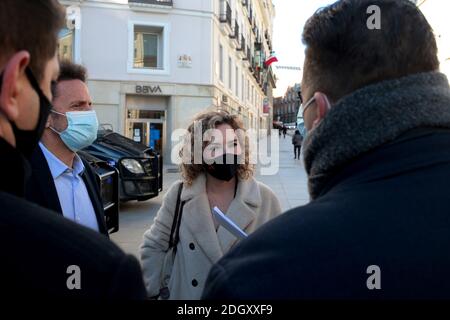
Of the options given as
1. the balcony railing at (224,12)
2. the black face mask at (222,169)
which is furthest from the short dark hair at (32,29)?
the balcony railing at (224,12)

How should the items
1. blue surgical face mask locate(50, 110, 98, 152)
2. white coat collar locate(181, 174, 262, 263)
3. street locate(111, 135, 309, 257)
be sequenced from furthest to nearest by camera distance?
street locate(111, 135, 309, 257) < blue surgical face mask locate(50, 110, 98, 152) < white coat collar locate(181, 174, 262, 263)

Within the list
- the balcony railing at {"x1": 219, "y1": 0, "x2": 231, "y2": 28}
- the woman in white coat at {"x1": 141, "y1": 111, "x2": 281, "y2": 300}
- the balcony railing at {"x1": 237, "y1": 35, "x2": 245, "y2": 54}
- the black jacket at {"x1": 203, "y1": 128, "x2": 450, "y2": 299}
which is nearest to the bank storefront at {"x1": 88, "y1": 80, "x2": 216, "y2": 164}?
the balcony railing at {"x1": 219, "y1": 0, "x2": 231, "y2": 28}

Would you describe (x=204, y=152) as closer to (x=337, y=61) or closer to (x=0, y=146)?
(x=337, y=61)

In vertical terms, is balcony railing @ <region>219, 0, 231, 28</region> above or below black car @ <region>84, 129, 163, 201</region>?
above

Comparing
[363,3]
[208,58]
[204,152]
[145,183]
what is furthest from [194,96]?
[363,3]

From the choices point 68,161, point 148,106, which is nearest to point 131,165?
point 68,161

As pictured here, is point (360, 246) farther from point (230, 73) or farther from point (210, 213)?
point (230, 73)

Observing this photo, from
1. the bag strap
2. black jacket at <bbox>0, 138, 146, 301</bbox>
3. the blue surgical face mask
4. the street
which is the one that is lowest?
the street

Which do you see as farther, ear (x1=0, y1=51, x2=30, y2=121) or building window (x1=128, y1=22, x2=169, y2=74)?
building window (x1=128, y1=22, x2=169, y2=74)

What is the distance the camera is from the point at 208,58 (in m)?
19.2

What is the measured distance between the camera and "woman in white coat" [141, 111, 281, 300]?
95.0 inches

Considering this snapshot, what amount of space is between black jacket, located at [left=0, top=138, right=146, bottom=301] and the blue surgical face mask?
2.00 m

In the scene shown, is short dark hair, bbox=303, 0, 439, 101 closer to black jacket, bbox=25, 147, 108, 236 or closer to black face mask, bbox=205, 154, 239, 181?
black face mask, bbox=205, 154, 239, 181

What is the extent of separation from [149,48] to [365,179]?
753 inches
